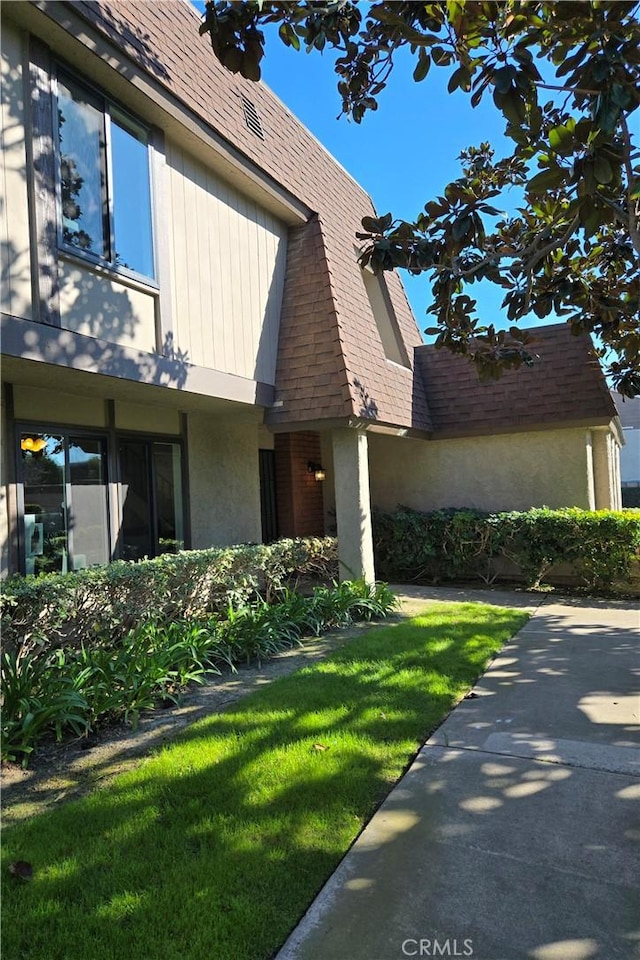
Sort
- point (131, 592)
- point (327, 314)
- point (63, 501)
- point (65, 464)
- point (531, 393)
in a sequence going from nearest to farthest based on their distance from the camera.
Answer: point (131, 592) → point (63, 501) → point (65, 464) → point (327, 314) → point (531, 393)

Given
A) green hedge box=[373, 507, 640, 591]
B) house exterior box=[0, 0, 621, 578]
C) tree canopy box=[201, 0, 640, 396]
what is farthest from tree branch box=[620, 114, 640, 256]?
green hedge box=[373, 507, 640, 591]

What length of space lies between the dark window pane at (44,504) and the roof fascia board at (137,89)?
3708 mm

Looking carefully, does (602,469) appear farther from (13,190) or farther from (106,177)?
(13,190)

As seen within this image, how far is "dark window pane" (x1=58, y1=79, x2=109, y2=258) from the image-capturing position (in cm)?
558

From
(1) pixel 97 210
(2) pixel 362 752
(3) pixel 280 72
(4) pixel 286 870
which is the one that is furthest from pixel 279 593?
(3) pixel 280 72

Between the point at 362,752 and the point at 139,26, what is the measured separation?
747 cm

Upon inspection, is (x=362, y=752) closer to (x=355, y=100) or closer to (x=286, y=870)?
(x=286, y=870)

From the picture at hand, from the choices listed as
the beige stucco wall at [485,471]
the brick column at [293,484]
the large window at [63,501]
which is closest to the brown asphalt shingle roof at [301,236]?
the beige stucco wall at [485,471]

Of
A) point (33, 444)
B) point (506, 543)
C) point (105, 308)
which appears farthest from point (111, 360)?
point (506, 543)

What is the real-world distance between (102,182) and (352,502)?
5.34 m

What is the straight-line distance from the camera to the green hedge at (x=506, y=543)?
9.56 meters

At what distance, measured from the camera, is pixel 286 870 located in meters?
2.77

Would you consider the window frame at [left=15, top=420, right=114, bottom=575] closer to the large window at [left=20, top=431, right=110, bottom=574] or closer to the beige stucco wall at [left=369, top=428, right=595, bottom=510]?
the large window at [left=20, top=431, right=110, bottom=574]

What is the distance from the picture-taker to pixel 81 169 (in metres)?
5.76
